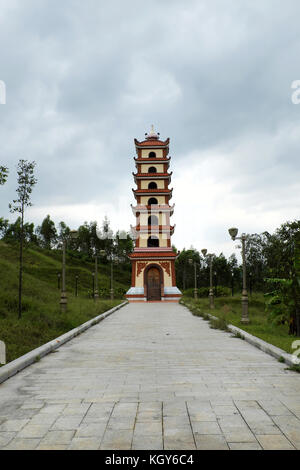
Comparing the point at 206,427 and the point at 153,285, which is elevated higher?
the point at 153,285

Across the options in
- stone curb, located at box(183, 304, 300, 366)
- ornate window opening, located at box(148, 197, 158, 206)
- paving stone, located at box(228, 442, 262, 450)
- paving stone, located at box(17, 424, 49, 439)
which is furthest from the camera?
ornate window opening, located at box(148, 197, 158, 206)

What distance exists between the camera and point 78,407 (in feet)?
15.3

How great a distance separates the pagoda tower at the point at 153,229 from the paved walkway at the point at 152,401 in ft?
90.0

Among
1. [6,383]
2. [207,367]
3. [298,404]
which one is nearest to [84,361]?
[6,383]

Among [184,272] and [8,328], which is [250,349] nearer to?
[8,328]

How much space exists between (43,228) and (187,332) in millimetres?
78515

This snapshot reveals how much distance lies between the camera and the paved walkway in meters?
3.66

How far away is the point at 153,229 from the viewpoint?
37.2 m

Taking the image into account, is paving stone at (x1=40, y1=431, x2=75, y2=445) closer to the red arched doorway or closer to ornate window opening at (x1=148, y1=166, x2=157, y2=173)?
the red arched doorway

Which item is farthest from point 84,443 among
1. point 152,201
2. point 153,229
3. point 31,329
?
point 152,201

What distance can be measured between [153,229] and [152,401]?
3246 cm

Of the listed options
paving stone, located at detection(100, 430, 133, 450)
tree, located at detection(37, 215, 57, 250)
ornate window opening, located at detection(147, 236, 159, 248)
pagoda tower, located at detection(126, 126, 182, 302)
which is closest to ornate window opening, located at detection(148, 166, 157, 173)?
pagoda tower, located at detection(126, 126, 182, 302)

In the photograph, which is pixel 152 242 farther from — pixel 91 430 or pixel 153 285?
pixel 91 430

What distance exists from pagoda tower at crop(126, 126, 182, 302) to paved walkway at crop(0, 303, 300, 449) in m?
27.4
